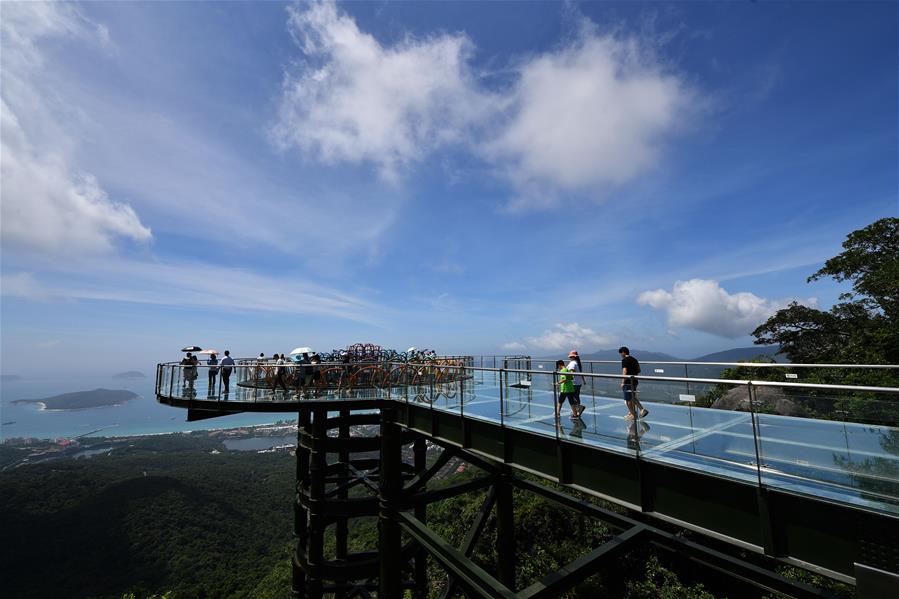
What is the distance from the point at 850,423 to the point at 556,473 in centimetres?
413

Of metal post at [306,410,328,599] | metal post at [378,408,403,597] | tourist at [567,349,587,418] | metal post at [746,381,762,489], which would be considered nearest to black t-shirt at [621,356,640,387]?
tourist at [567,349,587,418]

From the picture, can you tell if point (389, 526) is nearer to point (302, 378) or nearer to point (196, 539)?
point (302, 378)

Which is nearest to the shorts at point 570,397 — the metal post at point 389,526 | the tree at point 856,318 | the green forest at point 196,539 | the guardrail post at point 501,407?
the guardrail post at point 501,407

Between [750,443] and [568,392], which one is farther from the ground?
[568,392]

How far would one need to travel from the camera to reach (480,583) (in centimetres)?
780

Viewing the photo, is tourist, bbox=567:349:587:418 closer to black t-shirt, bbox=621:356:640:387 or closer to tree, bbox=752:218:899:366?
black t-shirt, bbox=621:356:640:387

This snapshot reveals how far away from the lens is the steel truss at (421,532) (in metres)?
7.90

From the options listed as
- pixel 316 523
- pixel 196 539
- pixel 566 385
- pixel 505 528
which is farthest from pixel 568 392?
pixel 196 539

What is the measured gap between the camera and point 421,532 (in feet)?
31.0

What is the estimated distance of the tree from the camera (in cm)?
2033

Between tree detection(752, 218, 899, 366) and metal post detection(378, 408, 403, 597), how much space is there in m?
23.8

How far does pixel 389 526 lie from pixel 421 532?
5.23 feet

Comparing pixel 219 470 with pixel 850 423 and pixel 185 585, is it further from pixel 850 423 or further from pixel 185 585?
pixel 850 423

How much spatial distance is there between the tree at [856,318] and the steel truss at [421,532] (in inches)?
581
